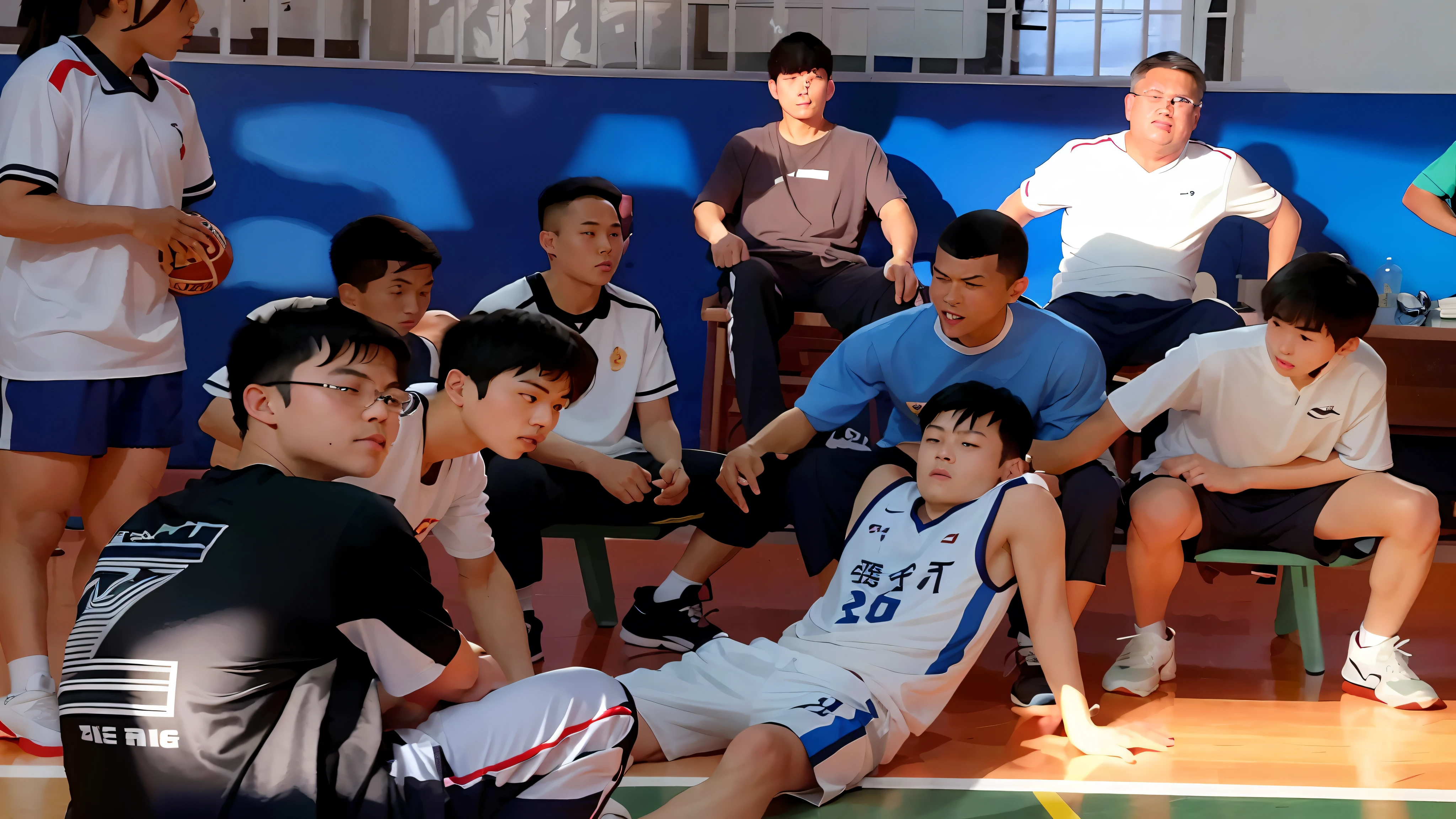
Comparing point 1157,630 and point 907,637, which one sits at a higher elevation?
point 907,637

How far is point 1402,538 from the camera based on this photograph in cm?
252

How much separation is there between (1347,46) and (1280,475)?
2554 millimetres

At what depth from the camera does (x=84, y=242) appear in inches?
89.0

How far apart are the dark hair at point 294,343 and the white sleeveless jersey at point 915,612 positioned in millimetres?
1081

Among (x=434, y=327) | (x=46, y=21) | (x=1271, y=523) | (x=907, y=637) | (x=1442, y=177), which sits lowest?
(x=907, y=637)

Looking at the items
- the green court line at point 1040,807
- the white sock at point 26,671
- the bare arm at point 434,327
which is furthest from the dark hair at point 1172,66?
the white sock at point 26,671

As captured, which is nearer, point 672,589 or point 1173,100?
point 672,589

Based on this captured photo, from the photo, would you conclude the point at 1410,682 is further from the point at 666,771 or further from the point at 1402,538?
the point at 666,771

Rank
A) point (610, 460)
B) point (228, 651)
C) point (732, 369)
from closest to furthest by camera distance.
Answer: point (228, 651) < point (610, 460) < point (732, 369)

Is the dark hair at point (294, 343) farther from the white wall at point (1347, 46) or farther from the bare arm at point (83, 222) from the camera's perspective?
the white wall at point (1347, 46)

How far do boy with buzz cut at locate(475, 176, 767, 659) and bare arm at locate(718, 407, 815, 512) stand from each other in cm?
13

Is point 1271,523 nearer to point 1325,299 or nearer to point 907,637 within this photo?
point 1325,299

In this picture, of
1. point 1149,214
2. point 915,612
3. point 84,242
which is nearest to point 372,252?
point 84,242

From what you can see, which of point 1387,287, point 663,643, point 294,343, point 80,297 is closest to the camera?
point 294,343
